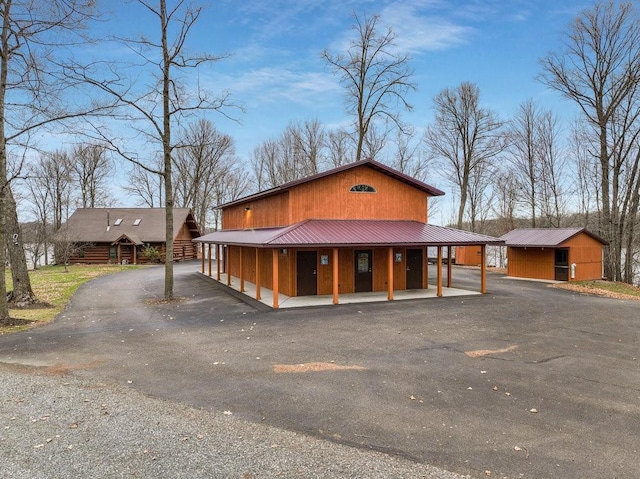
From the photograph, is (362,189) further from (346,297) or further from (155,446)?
(155,446)

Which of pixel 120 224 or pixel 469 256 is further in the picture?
pixel 120 224

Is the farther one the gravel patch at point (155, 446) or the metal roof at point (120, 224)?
the metal roof at point (120, 224)

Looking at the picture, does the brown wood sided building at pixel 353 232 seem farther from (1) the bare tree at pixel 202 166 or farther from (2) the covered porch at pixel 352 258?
(1) the bare tree at pixel 202 166

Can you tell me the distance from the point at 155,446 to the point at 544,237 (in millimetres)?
23950

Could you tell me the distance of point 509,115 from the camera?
32594mm

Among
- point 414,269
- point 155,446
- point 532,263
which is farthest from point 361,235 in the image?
point 532,263

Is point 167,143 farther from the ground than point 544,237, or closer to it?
farther from the ground

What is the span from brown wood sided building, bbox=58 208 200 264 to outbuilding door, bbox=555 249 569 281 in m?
29.8

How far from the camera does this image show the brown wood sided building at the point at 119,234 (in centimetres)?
3466

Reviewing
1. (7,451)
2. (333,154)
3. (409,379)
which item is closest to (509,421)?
(409,379)

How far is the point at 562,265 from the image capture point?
72.2 feet

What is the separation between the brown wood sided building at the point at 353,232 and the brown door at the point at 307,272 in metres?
0.04

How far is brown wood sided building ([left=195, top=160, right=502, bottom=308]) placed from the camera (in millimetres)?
14938

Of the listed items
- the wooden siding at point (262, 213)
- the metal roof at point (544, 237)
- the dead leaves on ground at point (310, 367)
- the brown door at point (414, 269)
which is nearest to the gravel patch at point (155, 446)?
the dead leaves on ground at point (310, 367)
